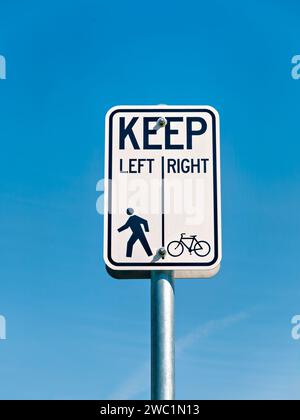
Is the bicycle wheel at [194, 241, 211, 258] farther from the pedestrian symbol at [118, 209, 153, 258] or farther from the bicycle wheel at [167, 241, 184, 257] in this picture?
the pedestrian symbol at [118, 209, 153, 258]

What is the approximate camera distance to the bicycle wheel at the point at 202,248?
2.43 metres

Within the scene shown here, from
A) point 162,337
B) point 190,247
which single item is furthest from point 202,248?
point 162,337

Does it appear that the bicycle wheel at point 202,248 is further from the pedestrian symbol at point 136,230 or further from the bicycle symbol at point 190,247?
the pedestrian symbol at point 136,230

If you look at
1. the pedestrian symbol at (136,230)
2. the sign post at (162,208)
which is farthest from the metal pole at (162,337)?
the pedestrian symbol at (136,230)

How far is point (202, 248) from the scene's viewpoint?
8.00ft

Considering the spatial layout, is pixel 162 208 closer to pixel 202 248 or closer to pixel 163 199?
pixel 163 199

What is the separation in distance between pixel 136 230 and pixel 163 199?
17 cm

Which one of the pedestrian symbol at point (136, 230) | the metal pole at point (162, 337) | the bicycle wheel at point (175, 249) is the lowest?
the metal pole at point (162, 337)

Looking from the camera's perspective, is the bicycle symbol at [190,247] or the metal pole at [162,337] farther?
the bicycle symbol at [190,247]

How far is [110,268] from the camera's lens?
8.03ft

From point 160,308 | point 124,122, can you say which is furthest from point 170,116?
point 160,308

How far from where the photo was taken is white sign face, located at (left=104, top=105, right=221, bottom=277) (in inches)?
95.6

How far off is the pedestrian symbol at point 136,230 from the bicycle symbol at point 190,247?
9 cm
